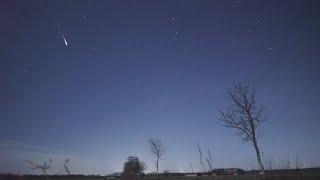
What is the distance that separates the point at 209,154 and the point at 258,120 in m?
11.6

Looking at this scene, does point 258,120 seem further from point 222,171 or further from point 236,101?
point 222,171

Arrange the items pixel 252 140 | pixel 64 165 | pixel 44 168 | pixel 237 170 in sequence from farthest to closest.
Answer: pixel 237 170 → pixel 252 140 → pixel 44 168 → pixel 64 165

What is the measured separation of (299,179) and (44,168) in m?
26.3

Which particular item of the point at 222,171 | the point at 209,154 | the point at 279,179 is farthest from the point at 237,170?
the point at 209,154

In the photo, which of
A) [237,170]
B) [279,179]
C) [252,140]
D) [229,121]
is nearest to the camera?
[279,179]

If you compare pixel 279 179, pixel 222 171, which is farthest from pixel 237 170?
pixel 279 179

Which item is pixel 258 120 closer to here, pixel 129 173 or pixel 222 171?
pixel 129 173

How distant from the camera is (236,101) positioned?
33.9 metres

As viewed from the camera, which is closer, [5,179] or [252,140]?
[252,140]

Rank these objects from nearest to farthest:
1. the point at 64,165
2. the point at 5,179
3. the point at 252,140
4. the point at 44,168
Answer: the point at 64,165
the point at 44,168
the point at 252,140
the point at 5,179

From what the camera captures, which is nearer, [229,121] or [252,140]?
[252,140]

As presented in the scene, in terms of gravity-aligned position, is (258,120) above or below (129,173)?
above

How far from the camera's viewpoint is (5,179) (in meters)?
51.2

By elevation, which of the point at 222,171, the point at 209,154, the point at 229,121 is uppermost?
the point at 229,121
